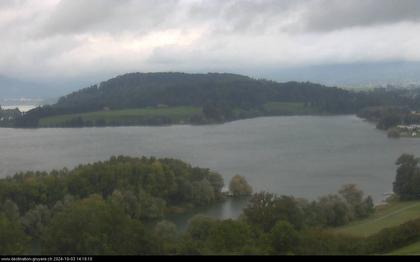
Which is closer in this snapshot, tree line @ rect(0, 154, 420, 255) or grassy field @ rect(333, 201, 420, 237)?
tree line @ rect(0, 154, 420, 255)

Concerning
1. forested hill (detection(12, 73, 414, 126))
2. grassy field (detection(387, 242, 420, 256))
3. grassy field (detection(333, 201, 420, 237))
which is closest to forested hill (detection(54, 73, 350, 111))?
forested hill (detection(12, 73, 414, 126))

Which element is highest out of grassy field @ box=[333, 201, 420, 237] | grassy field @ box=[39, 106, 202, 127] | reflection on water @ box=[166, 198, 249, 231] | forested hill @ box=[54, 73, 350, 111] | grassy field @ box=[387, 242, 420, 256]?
forested hill @ box=[54, 73, 350, 111]

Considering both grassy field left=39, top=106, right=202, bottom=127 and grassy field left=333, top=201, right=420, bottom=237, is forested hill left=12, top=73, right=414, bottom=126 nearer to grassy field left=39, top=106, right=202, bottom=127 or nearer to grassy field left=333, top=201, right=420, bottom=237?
grassy field left=39, top=106, right=202, bottom=127

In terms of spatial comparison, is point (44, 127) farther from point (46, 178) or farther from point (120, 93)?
Result: point (46, 178)

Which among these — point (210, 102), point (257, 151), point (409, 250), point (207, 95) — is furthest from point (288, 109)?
point (409, 250)

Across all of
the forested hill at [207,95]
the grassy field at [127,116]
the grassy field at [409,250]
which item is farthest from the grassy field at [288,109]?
the grassy field at [409,250]

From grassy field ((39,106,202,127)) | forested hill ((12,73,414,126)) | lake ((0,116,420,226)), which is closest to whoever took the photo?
lake ((0,116,420,226))

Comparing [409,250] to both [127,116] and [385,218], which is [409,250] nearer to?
[385,218]

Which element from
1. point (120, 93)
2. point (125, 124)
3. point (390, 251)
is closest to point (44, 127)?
point (125, 124)
